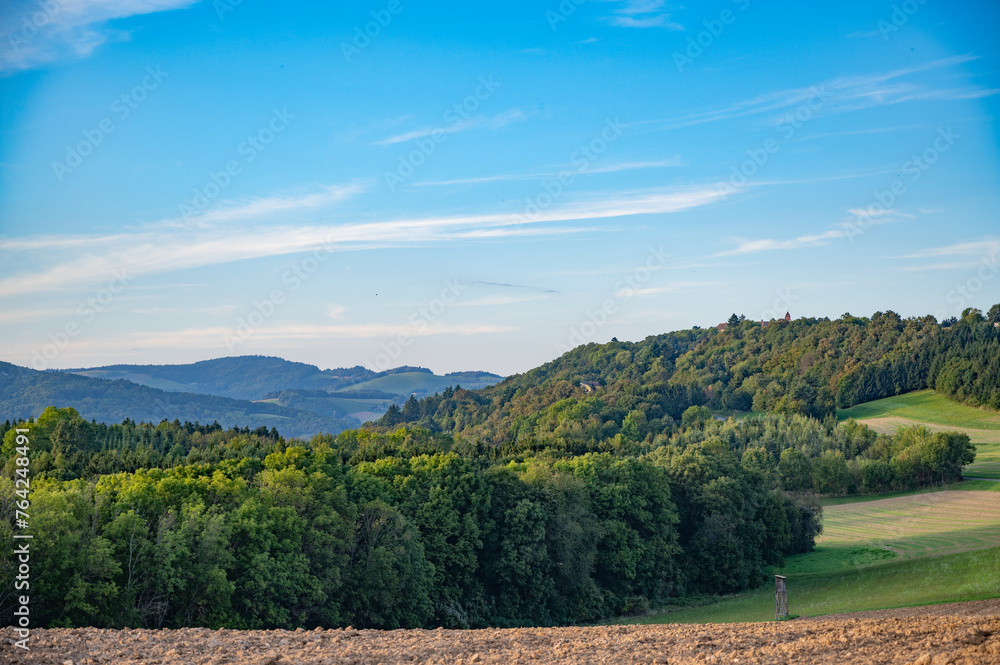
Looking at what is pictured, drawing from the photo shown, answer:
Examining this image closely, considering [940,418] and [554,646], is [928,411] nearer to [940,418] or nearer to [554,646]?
[940,418]

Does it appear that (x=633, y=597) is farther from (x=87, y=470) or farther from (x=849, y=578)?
(x=87, y=470)

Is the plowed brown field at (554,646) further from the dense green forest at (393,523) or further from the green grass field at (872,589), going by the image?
the green grass field at (872,589)

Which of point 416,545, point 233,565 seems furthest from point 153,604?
point 416,545

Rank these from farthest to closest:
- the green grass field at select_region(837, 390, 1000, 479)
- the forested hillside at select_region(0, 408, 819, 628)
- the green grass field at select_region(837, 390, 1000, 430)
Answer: the green grass field at select_region(837, 390, 1000, 430) → the green grass field at select_region(837, 390, 1000, 479) → the forested hillside at select_region(0, 408, 819, 628)

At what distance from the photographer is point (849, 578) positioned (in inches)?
2034

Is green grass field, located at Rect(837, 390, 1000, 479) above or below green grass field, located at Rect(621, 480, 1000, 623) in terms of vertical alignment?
above

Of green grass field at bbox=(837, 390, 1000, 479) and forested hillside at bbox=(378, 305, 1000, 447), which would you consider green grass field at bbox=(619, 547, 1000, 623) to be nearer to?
green grass field at bbox=(837, 390, 1000, 479)

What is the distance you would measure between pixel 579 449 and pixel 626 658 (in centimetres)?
6567

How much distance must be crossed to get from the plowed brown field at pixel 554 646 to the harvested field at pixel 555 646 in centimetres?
2

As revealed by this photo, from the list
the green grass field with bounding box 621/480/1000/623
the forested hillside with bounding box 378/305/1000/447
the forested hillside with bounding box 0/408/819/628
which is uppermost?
the forested hillside with bounding box 378/305/1000/447

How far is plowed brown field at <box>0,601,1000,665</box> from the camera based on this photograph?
13.8 metres

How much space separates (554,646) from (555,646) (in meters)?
0.05

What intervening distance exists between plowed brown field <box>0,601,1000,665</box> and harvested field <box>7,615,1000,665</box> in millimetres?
19

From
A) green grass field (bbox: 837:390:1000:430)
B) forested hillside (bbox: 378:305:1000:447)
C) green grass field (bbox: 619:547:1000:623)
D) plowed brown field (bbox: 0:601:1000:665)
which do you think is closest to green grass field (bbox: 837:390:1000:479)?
green grass field (bbox: 837:390:1000:430)
